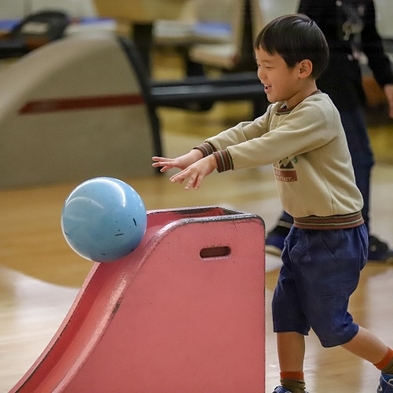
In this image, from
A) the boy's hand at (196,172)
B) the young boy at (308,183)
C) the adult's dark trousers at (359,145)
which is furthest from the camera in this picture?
the adult's dark trousers at (359,145)

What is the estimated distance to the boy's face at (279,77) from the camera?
2127 millimetres

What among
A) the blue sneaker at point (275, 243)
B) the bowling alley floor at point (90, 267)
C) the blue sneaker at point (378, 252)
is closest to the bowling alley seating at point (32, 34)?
the bowling alley floor at point (90, 267)

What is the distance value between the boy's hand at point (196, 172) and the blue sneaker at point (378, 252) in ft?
5.56

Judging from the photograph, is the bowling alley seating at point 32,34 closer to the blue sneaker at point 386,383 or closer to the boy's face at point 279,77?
the boy's face at point 279,77

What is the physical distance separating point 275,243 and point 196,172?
5.47ft

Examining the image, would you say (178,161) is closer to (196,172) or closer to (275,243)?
(196,172)

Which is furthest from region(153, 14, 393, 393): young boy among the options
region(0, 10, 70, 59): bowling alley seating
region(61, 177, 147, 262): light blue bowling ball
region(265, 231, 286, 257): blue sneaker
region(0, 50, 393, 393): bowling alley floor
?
Answer: region(0, 10, 70, 59): bowling alley seating

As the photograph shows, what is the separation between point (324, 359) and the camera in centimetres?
261

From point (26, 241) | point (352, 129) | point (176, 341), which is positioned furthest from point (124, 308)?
point (26, 241)

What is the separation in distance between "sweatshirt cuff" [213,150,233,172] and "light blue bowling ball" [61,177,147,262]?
8.7 inches

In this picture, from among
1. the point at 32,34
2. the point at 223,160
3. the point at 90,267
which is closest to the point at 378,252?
the point at 90,267

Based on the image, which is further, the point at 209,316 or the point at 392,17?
the point at 392,17

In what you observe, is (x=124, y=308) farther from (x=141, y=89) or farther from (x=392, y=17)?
(x=392, y=17)

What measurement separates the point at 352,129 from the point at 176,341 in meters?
1.42
